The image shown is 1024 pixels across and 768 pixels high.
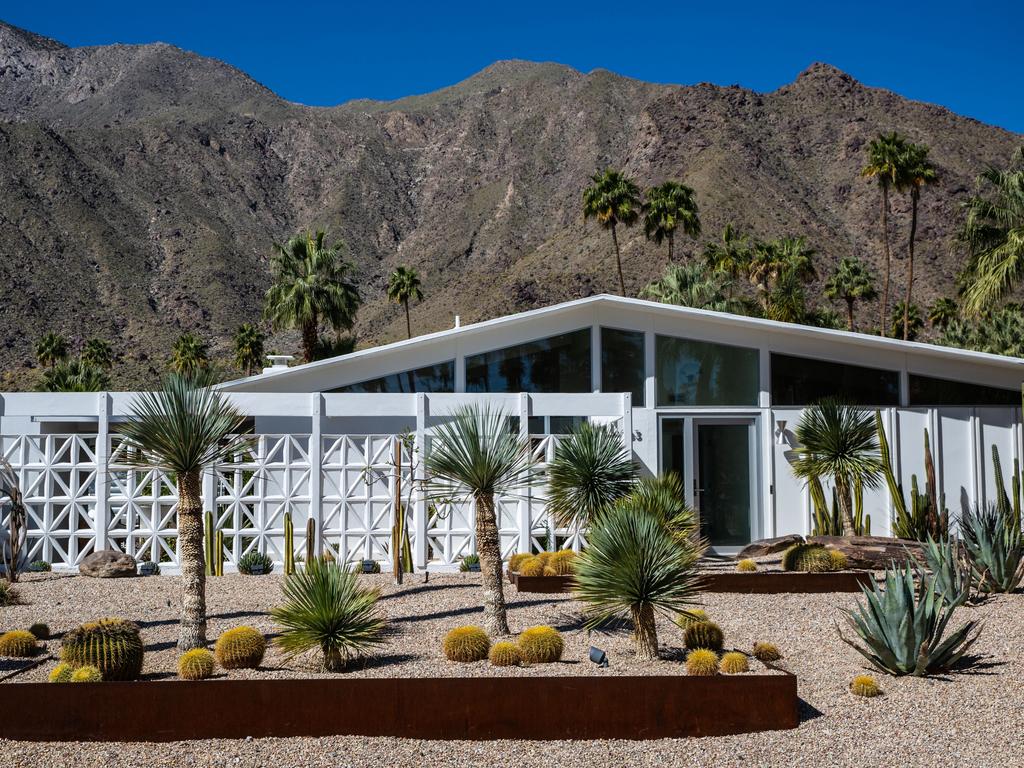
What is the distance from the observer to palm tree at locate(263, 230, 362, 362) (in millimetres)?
38469

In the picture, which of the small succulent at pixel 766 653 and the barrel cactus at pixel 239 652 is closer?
the barrel cactus at pixel 239 652

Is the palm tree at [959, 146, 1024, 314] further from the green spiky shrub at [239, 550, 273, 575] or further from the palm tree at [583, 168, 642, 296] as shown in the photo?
the palm tree at [583, 168, 642, 296]

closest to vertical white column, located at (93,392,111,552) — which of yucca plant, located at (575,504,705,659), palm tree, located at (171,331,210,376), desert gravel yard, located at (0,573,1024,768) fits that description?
desert gravel yard, located at (0,573,1024,768)

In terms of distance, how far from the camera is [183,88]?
175 meters

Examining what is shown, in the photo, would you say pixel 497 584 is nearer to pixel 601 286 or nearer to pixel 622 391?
pixel 622 391

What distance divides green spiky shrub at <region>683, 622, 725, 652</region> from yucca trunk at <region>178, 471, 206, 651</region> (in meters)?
4.38

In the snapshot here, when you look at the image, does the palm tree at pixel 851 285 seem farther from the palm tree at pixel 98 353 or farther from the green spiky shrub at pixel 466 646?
the green spiky shrub at pixel 466 646

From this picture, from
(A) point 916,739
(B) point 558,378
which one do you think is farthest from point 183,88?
(A) point 916,739

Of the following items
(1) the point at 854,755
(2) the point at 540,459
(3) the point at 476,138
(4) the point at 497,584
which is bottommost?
(1) the point at 854,755

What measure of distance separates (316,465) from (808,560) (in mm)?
7096

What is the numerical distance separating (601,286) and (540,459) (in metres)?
54.8

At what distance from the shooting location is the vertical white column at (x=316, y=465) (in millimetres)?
15266

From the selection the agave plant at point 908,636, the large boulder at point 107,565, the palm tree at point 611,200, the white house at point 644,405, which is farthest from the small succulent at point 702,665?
the palm tree at point 611,200

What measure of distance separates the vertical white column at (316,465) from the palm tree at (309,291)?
2288 cm
